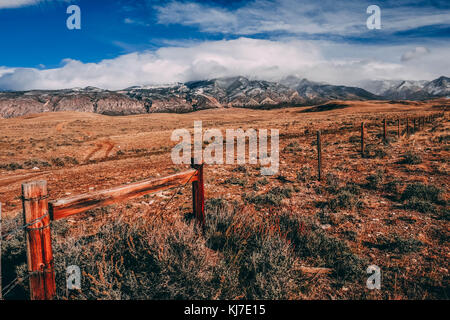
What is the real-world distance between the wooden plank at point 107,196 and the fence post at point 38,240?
126mm

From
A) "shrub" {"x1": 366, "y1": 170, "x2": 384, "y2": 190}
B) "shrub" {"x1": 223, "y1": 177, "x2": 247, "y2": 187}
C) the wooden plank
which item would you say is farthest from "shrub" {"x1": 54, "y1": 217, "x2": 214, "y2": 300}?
"shrub" {"x1": 366, "y1": 170, "x2": 384, "y2": 190}

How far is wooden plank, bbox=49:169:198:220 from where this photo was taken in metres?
2.81

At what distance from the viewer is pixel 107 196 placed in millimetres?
3156

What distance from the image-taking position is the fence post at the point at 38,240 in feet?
8.63

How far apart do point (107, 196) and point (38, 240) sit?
797mm

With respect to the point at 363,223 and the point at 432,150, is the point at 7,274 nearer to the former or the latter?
the point at 363,223

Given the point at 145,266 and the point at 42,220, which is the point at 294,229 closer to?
the point at 145,266

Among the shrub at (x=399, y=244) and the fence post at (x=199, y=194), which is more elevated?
the fence post at (x=199, y=194)

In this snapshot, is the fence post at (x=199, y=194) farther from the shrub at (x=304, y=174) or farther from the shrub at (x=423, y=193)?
the shrub at (x=423, y=193)

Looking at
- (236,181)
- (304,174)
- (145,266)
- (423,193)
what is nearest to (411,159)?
(423,193)

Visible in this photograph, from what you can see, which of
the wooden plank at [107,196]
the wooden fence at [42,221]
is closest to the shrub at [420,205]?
the wooden plank at [107,196]

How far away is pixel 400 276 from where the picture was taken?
3.89 m
